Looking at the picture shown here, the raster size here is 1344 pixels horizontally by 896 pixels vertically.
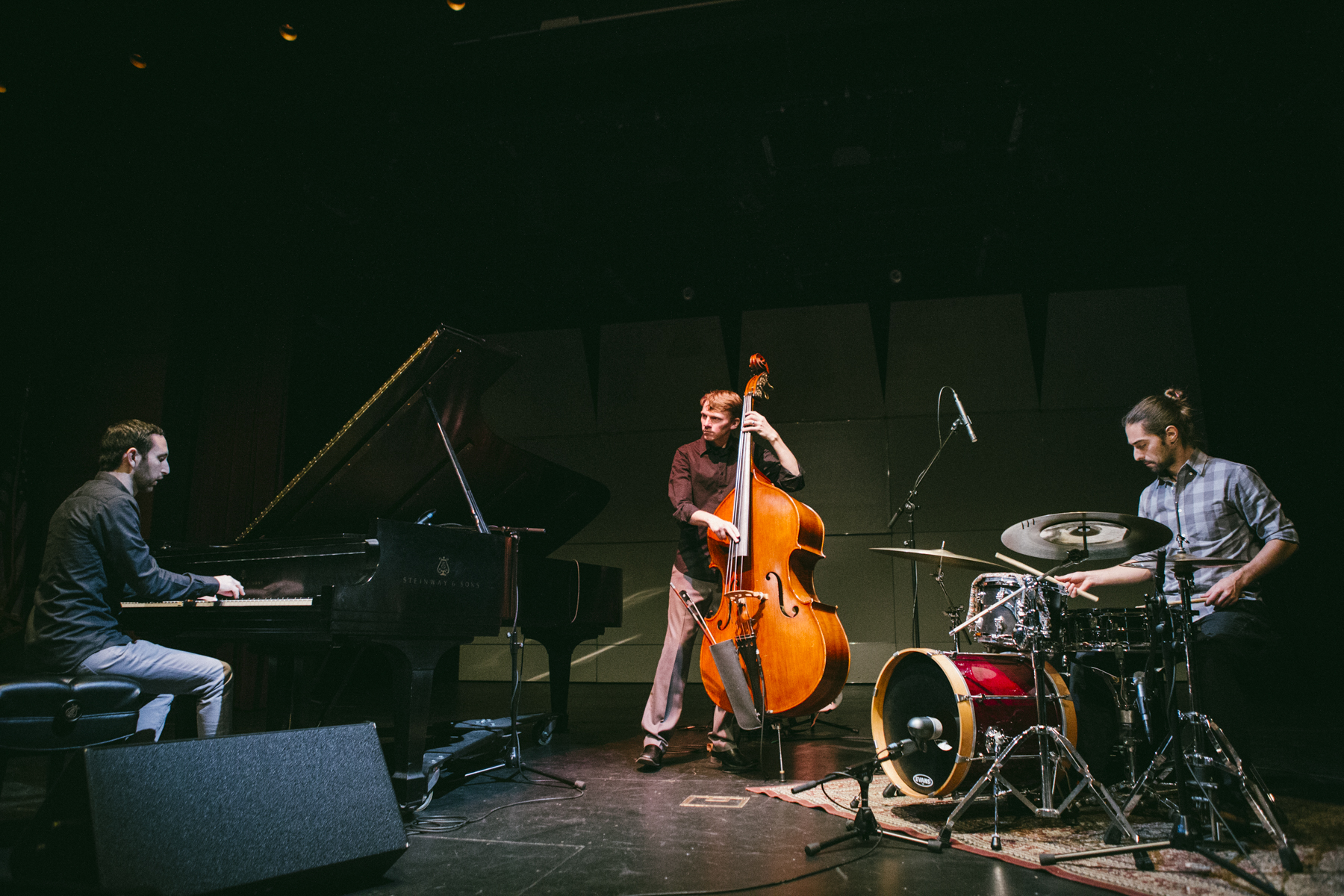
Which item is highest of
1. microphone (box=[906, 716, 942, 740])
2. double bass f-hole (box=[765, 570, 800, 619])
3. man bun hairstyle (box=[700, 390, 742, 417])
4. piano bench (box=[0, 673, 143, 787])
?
man bun hairstyle (box=[700, 390, 742, 417])

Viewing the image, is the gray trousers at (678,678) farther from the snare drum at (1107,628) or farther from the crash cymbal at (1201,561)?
the crash cymbal at (1201,561)

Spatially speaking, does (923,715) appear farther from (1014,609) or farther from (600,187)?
(600,187)

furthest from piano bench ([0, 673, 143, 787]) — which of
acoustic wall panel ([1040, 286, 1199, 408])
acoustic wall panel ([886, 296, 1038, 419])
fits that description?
acoustic wall panel ([1040, 286, 1199, 408])

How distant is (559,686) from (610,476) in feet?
10.6

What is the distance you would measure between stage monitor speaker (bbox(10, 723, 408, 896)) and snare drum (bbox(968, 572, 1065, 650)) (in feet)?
6.32

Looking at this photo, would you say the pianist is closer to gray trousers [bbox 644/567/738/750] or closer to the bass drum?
gray trousers [bbox 644/567/738/750]

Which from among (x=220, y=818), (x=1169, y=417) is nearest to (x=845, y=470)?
(x=1169, y=417)

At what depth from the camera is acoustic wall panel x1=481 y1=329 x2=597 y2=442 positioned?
778 cm

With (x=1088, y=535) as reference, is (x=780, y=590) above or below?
below

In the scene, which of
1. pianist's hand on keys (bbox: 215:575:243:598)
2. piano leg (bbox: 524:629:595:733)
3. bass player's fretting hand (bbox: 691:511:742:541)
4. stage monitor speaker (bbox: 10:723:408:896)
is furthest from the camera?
piano leg (bbox: 524:629:595:733)

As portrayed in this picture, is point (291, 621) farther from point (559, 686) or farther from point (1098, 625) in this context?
point (1098, 625)

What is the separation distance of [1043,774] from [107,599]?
315cm

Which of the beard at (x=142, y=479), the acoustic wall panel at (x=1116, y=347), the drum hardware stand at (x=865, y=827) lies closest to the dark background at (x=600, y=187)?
the acoustic wall panel at (x=1116, y=347)

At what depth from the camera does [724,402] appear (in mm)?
3701
